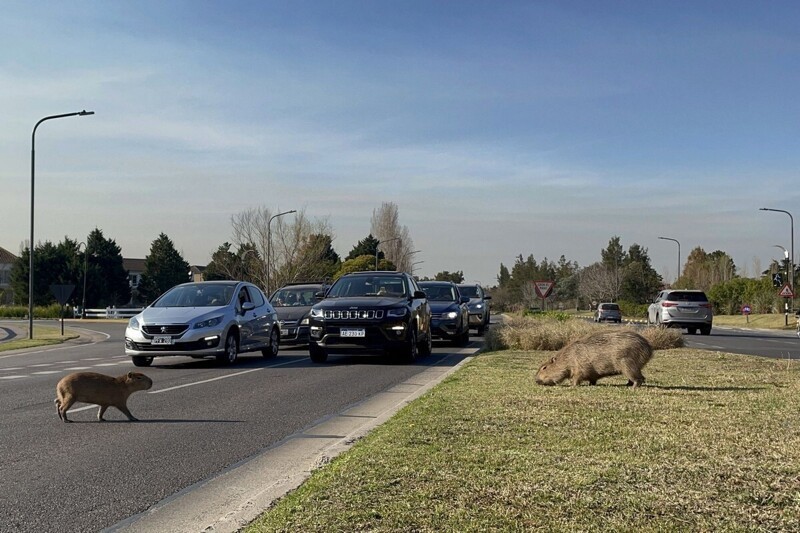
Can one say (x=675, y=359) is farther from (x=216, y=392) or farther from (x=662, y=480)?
(x=662, y=480)

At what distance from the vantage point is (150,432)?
851cm

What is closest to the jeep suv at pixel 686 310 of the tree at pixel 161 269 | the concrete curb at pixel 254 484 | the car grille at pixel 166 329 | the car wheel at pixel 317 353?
the car wheel at pixel 317 353

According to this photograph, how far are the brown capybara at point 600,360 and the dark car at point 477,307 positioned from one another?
20161 mm

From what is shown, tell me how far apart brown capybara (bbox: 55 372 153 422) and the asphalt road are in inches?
7.5

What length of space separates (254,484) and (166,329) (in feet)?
33.7

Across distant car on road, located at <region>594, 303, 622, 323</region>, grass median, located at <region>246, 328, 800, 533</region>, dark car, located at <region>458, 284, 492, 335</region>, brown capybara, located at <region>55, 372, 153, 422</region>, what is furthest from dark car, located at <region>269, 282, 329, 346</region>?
distant car on road, located at <region>594, 303, 622, 323</region>

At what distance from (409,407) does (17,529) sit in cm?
486

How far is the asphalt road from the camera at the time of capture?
5.70 metres

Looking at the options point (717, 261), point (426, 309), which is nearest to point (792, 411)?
point (426, 309)

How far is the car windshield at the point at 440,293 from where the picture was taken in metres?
23.9

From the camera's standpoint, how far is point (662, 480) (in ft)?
17.0

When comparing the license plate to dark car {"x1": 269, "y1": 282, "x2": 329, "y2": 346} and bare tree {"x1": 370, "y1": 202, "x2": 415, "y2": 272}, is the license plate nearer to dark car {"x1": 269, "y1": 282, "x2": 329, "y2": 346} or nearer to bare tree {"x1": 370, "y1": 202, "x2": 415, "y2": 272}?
dark car {"x1": 269, "y1": 282, "x2": 329, "y2": 346}

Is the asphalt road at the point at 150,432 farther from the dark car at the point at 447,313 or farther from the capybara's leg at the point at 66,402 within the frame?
the dark car at the point at 447,313

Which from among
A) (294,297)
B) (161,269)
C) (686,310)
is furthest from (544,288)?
(161,269)
